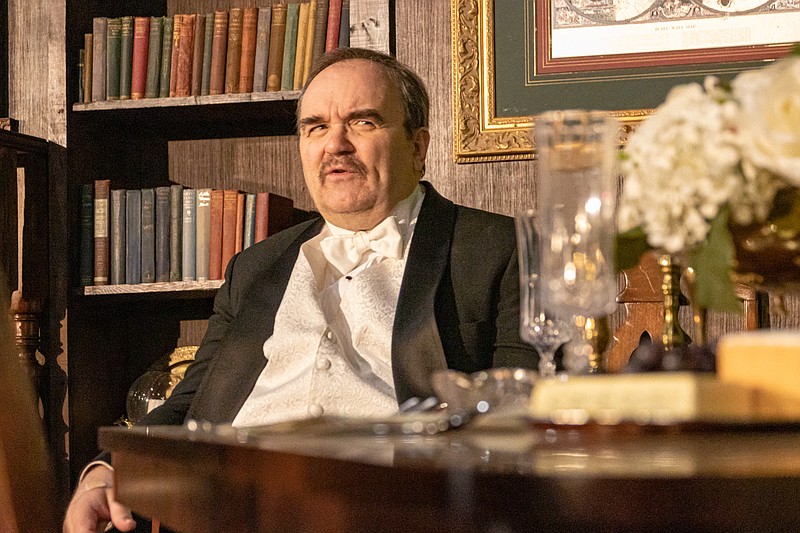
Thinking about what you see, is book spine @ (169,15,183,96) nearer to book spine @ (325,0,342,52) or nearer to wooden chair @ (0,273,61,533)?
book spine @ (325,0,342,52)

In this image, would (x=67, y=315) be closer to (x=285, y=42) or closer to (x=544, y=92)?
(x=285, y=42)

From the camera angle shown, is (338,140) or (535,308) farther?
(338,140)

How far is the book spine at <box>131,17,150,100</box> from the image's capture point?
3.02 m

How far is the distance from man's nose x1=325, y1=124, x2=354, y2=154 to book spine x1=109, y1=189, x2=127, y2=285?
3.00ft

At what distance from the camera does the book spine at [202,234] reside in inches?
115

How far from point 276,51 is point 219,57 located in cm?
17

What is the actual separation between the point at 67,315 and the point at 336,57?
3.71 feet

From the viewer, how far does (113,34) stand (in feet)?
10.0

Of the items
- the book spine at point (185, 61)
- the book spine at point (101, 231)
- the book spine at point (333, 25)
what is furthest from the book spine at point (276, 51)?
the book spine at point (101, 231)

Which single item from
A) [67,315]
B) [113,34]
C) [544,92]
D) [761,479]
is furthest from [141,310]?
[761,479]

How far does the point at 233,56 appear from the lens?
297 cm

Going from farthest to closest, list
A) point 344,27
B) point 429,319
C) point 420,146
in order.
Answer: point 344,27
point 420,146
point 429,319

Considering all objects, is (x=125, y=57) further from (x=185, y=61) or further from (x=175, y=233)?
(x=175, y=233)

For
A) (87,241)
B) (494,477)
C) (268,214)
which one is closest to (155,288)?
(87,241)
